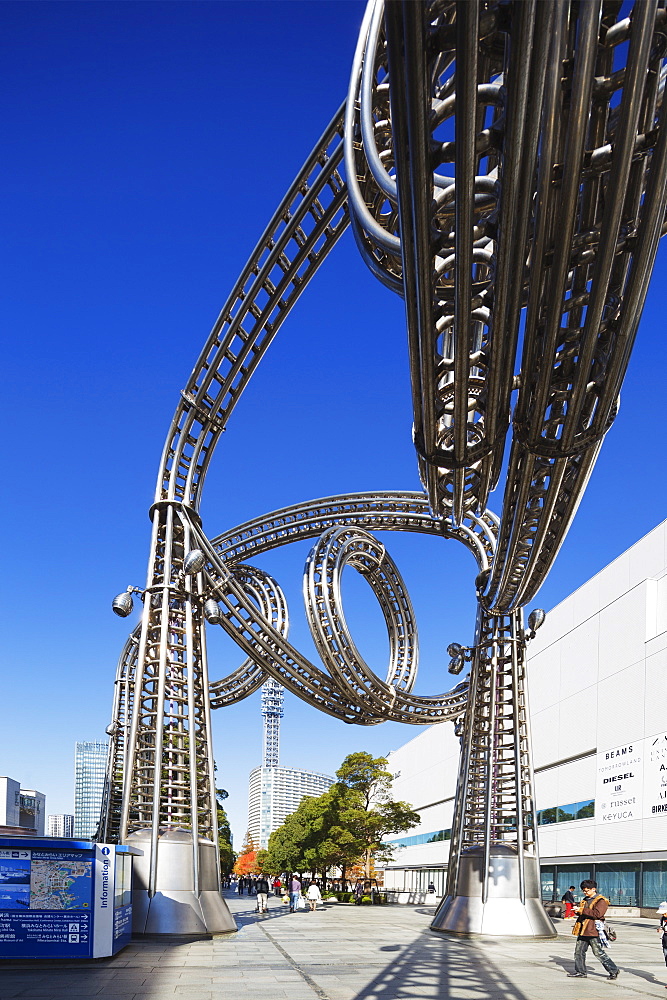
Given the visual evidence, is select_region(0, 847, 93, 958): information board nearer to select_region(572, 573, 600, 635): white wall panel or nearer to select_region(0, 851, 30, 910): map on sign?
select_region(0, 851, 30, 910): map on sign

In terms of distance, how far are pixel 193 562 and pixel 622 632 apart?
24.6m

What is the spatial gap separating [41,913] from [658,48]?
47.2 ft

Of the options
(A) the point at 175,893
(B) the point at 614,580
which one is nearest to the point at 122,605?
(A) the point at 175,893

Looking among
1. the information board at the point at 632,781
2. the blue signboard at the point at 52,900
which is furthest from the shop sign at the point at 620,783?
the blue signboard at the point at 52,900

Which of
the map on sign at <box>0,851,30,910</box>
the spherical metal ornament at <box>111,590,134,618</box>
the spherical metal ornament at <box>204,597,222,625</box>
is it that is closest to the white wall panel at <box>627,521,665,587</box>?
the spherical metal ornament at <box>204,597,222,625</box>

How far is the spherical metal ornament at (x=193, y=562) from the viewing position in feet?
65.6

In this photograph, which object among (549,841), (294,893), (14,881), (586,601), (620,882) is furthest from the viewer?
(549,841)

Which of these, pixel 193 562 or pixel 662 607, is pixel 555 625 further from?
pixel 193 562

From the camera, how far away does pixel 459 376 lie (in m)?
8.66

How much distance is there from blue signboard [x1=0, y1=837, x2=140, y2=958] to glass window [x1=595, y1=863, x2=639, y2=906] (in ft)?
90.6

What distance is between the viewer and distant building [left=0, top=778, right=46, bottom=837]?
76375mm

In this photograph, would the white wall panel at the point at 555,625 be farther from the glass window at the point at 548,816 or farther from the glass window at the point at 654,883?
the glass window at the point at 654,883

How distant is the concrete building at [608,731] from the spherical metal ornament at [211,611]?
20929 millimetres

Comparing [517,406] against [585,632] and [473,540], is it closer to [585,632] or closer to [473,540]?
[473,540]
